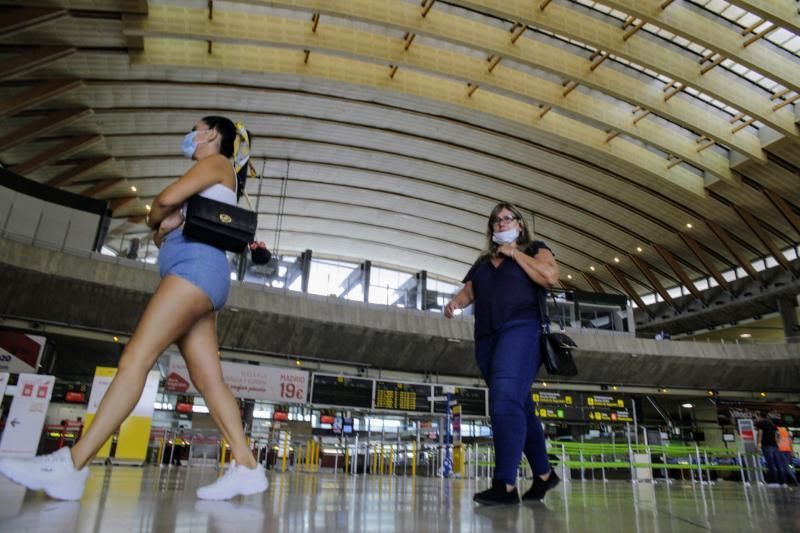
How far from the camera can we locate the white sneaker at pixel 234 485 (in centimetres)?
245

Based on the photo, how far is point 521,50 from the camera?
61.1 feet

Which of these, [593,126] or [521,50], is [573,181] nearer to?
[593,126]

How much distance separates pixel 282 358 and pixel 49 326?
341 inches

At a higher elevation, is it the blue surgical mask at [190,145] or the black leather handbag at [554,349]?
the blue surgical mask at [190,145]

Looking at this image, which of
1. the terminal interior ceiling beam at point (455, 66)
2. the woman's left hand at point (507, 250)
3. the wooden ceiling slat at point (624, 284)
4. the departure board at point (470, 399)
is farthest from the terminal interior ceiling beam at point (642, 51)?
the wooden ceiling slat at point (624, 284)

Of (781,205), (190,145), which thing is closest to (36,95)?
(190,145)

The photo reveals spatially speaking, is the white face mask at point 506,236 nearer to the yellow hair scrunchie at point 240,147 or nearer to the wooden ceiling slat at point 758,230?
the yellow hair scrunchie at point 240,147

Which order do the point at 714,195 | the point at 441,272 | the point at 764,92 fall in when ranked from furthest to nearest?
the point at 441,272, the point at 714,195, the point at 764,92

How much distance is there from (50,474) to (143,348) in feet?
1.85

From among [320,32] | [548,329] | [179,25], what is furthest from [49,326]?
[548,329]

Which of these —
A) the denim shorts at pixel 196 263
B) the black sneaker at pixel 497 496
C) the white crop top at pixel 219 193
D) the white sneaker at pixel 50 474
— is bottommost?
the black sneaker at pixel 497 496

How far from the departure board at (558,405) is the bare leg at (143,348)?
2038 cm

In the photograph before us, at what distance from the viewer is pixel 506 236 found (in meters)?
3.34

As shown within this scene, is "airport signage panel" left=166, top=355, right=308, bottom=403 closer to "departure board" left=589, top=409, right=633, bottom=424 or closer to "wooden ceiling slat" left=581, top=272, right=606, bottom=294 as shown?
"departure board" left=589, top=409, right=633, bottom=424
